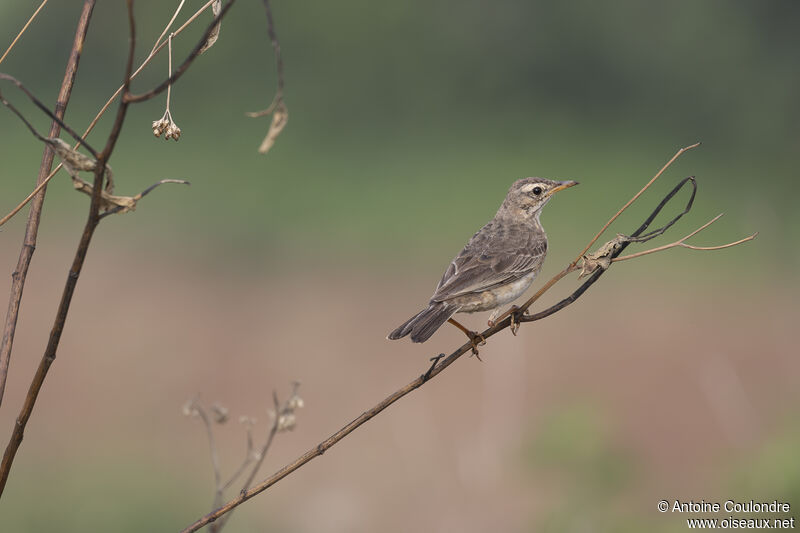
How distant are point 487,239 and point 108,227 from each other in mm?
15469

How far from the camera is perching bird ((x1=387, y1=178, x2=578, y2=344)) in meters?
3.76

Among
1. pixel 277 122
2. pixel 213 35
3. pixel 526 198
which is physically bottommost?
pixel 277 122

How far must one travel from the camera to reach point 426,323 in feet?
11.5

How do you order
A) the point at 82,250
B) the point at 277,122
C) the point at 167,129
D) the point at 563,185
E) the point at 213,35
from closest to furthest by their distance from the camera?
the point at 82,250 < the point at 277,122 < the point at 213,35 < the point at 167,129 < the point at 563,185

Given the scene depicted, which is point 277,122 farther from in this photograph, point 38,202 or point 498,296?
point 498,296

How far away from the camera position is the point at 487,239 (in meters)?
4.41

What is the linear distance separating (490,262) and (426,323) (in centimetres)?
71

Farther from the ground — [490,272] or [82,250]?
[490,272]

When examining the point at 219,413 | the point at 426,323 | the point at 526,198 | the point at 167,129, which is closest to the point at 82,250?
the point at 167,129

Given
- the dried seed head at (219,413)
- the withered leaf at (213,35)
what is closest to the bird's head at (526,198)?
the dried seed head at (219,413)

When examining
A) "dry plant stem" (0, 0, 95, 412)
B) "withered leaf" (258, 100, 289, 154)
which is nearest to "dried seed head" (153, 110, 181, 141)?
"dry plant stem" (0, 0, 95, 412)

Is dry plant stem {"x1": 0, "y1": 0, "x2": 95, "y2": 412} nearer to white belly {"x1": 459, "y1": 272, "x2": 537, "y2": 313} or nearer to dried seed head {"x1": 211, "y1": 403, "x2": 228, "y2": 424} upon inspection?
dried seed head {"x1": 211, "y1": 403, "x2": 228, "y2": 424}

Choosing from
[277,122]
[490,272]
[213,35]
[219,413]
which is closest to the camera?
[277,122]

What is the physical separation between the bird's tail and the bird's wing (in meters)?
0.04
